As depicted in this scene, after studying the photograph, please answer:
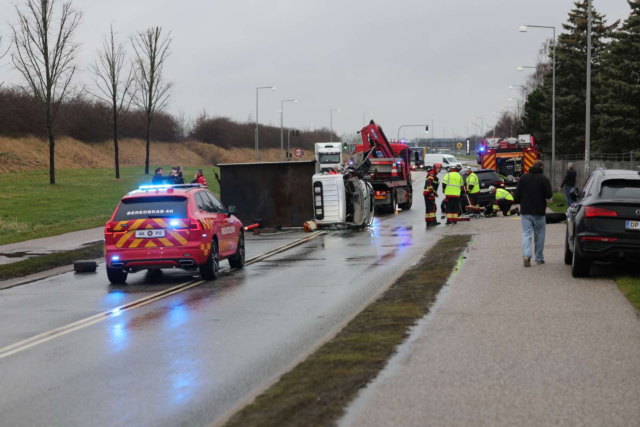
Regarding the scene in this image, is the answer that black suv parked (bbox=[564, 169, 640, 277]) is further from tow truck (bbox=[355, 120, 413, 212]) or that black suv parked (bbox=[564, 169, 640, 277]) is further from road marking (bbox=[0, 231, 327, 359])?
tow truck (bbox=[355, 120, 413, 212])

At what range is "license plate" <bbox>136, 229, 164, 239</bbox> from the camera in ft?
48.4

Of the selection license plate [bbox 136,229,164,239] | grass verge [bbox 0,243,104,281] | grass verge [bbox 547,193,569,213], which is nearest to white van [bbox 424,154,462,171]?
grass verge [bbox 547,193,569,213]

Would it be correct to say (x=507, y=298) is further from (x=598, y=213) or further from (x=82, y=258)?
(x=82, y=258)

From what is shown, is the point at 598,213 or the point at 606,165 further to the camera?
the point at 606,165

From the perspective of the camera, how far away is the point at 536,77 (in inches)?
4200

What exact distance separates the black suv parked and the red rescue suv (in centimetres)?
596

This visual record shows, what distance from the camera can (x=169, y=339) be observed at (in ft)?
31.2

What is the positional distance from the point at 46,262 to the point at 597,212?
1119cm

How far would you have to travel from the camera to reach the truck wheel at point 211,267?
49.2 ft

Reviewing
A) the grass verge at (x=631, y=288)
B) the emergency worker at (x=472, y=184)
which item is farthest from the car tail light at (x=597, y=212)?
the emergency worker at (x=472, y=184)

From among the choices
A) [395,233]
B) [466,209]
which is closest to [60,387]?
[395,233]

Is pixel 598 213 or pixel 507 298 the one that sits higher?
pixel 598 213

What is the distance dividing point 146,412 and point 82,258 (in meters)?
14.0

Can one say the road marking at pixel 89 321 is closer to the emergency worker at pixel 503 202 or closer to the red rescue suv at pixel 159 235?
the red rescue suv at pixel 159 235
